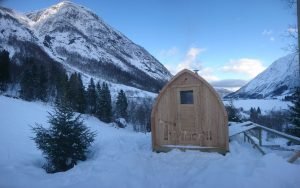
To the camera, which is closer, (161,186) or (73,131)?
(161,186)

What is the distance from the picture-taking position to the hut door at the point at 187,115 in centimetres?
1338

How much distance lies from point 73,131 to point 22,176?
12.4 ft

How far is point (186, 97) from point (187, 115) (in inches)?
32.6

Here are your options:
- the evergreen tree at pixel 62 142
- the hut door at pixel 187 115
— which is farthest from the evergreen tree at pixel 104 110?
the hut door at pixel 187 115

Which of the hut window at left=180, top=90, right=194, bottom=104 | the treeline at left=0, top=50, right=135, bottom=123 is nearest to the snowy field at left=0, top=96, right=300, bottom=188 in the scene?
the hut window at left=180, top=90, right=194, bottom=104

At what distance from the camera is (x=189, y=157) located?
39.3 feet

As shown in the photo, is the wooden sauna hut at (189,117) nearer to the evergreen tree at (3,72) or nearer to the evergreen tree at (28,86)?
the evergreen tree at (3,72)

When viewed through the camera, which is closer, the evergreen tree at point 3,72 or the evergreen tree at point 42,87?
the evergreen tree at point 3,72

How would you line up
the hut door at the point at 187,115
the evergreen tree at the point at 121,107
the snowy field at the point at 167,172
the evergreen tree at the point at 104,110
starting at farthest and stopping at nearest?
the evergreen tree at the point at 121,107
the evergreen tree at the point at 104,110
the hut door at the point at 187,115
the snowy field at the point at 167,172

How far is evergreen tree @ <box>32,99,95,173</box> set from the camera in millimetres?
12664

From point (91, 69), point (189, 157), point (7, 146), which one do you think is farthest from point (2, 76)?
point (91, 69)

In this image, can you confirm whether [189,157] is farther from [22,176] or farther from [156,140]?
[22,176]

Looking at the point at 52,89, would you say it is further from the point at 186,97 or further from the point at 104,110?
the point at 186,97

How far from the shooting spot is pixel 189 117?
13492mm
